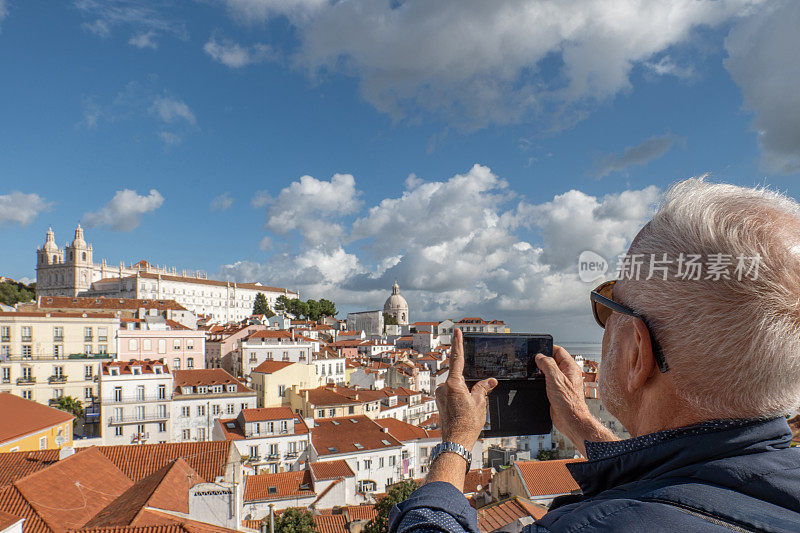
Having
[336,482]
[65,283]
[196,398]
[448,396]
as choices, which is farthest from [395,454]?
[65,283]

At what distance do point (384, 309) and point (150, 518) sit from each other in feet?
305

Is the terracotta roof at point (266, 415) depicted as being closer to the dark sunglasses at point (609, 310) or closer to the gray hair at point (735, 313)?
the dark sunglasses at point (609, 310)

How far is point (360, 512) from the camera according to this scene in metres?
16.6

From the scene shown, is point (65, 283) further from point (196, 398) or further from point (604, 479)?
point (604, 479)

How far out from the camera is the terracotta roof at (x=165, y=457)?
35.0 feet

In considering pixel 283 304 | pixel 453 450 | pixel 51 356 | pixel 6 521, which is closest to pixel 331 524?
pixel 6 521

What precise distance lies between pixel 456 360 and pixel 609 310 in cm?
46

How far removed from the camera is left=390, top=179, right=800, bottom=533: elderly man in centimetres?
73

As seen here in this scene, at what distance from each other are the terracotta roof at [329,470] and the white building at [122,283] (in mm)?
66541

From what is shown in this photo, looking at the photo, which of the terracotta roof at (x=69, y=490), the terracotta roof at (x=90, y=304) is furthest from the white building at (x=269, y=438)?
the terracotta roof at (x=90, y=304)

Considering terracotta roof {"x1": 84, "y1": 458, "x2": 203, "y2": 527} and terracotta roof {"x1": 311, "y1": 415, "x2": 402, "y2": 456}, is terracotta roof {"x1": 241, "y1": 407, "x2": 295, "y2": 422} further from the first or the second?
terracotta roof {"x1": 84, "y1": 458, "x2": 203, "y2": 527}

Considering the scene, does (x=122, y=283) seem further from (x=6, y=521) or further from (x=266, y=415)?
(x=6, y=521)

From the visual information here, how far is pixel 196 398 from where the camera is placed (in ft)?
86.5

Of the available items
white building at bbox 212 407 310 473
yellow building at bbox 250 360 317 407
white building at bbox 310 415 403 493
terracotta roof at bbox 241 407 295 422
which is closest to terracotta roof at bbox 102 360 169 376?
white building at bbox 212 407 310 473
